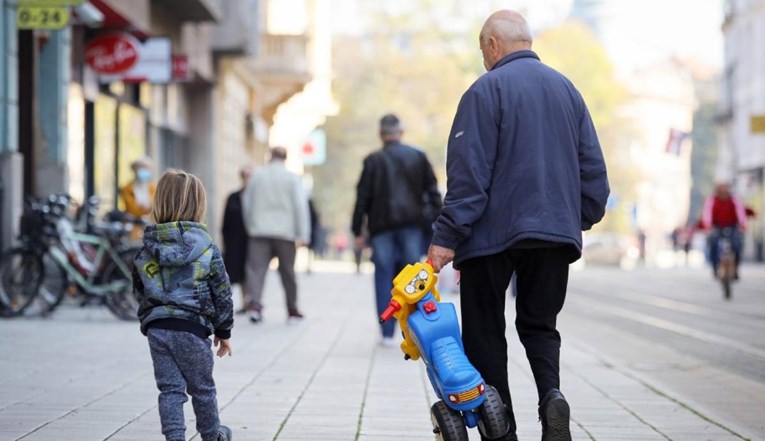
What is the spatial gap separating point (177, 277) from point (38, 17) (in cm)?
953

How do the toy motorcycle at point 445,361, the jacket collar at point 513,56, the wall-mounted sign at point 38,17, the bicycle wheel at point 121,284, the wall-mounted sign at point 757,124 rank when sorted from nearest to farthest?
the toy motorcycle at point 445,361 → the jacket collar at point 513,56 → the bicycle wheel at point 121,284 → the wall-mounted sign at point 38,17 → the wall-mounted sign at point 757,124

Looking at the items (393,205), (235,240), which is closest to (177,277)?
(393,205)

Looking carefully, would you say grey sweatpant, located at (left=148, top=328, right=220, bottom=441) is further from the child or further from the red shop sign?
the red shop sign

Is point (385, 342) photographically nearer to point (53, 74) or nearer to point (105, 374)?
point (105, 374)

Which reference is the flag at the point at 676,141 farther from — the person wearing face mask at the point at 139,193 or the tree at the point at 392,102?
the person wearing face mask at the point at 139,193

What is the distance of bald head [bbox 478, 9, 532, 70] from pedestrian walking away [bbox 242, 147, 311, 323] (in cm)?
850

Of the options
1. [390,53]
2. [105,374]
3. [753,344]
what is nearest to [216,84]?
[753,344]

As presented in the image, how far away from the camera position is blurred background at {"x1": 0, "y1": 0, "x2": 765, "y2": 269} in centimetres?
1677

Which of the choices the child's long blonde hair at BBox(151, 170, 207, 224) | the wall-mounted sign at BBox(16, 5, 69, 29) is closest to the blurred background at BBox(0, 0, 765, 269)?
the wall-mounted sign at BBox(16, 5, 69, 29)

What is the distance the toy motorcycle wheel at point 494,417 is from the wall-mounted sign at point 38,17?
9922mm

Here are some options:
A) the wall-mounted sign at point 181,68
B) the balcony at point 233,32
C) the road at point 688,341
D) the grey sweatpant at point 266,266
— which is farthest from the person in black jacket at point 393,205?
the balcony at point 233,32

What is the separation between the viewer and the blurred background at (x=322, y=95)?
16766mm

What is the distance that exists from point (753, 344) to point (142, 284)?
8323 millimetres

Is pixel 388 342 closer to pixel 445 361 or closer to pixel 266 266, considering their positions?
pixel 266 266
